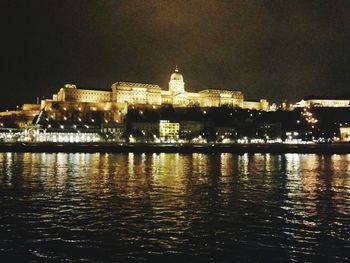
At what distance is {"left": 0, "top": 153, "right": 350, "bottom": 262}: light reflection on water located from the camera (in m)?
10.4

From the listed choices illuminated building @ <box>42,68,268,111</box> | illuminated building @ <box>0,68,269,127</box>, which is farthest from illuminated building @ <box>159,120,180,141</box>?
illuminated building @ <box>42,68,268,111</box>

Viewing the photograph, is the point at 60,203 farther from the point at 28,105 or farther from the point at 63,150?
the point at 28,105

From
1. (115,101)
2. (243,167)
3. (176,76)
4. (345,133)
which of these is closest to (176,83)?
(176,76)

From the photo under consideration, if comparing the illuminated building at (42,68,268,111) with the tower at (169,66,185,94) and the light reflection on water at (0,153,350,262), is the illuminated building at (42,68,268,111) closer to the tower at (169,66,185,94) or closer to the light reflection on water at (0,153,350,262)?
the tower at (169,66,185,94)

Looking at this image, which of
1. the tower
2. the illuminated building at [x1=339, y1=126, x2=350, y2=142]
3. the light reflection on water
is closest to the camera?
the light reflection on water

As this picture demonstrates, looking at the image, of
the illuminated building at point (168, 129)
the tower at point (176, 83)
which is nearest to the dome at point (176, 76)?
the tower at point (176, 83)

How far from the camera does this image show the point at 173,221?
13.5 m

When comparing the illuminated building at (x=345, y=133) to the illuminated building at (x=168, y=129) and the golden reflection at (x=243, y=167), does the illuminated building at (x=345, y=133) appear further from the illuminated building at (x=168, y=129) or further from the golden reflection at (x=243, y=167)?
the golden reflection at (x=243, y=167)

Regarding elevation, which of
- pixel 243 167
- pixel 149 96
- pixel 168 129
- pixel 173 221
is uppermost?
pixel 149 96

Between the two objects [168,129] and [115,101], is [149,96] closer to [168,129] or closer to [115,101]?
[115,101]

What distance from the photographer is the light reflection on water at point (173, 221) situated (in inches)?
409

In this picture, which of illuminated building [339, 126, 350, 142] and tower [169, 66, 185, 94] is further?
tower [169, 66, 185, 94]

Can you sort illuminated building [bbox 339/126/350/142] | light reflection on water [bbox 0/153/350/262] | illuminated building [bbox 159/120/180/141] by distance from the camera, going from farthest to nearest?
illuminated building [bbox 339/126/350/142] → illuminated building [bbox 159/120/180/141] → light reflection on water [bbox 0/153/350/262]

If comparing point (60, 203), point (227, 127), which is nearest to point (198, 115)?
point (227, 127)
